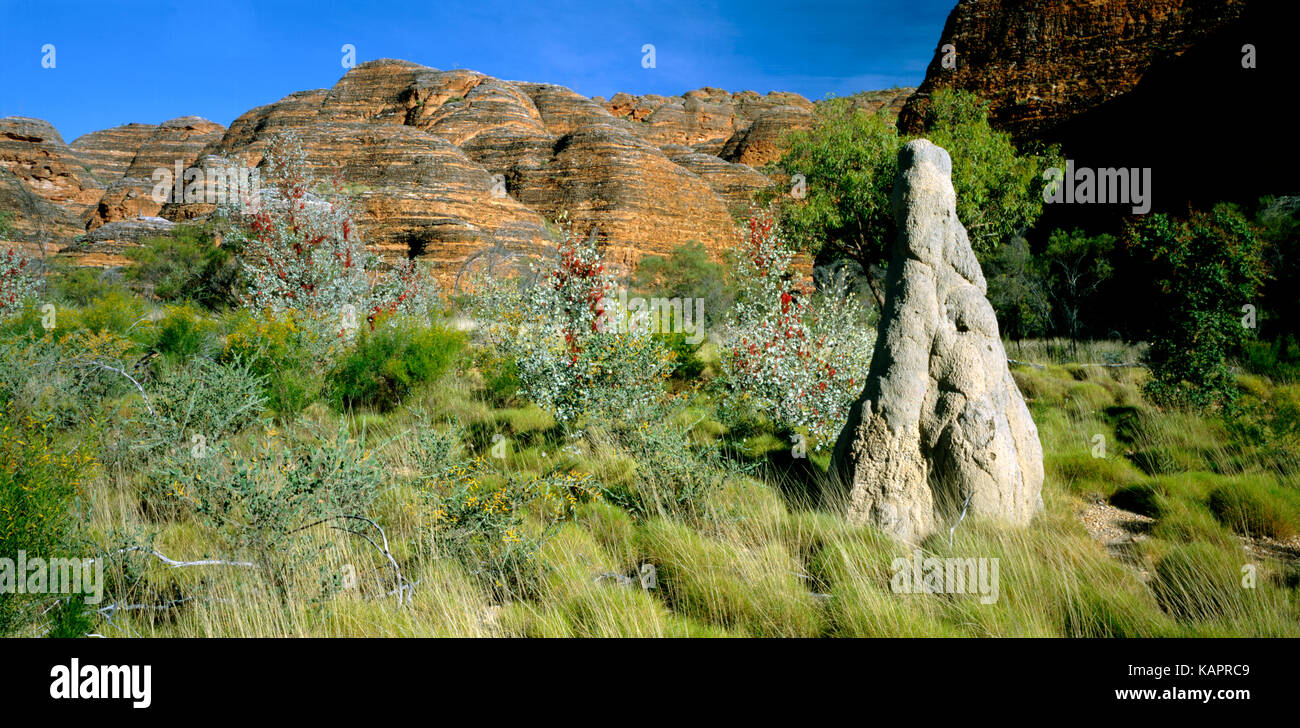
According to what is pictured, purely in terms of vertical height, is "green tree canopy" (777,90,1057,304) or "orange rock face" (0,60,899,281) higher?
"orange rock face" (0,60,899,281)

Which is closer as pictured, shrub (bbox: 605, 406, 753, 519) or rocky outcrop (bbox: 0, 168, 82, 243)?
shrub (bbox: 605, 406, 753, 519)

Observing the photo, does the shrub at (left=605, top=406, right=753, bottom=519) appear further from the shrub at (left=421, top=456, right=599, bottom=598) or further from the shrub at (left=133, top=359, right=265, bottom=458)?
the shrub at (left=133, top=359, right=265, bottom=458)

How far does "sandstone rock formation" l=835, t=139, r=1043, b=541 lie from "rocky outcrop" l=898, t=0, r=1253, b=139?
89.6 ft

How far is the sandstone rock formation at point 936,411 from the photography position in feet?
14.8

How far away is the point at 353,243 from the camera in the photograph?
13.6 metres

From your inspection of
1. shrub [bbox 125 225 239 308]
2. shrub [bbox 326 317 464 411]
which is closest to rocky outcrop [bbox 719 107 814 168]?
shrub [bbox 125 225 239 308]

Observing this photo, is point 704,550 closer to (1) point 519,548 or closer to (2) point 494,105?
(1) point 519,548

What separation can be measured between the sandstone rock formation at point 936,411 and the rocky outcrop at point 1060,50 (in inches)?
1075

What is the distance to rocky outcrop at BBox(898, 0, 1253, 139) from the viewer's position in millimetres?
29062

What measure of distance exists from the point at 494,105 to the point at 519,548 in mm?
51402

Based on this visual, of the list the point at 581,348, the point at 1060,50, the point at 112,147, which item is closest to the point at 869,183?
the point at 581,348

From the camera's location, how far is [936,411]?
469 centimetres

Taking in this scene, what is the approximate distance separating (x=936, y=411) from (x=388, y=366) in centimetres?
774

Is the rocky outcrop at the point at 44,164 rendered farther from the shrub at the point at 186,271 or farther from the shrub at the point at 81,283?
the shrub at the point at 186,271
